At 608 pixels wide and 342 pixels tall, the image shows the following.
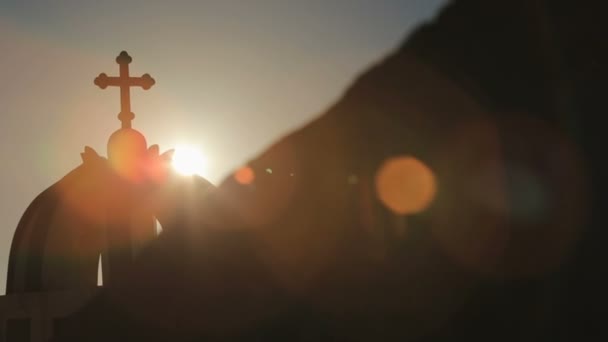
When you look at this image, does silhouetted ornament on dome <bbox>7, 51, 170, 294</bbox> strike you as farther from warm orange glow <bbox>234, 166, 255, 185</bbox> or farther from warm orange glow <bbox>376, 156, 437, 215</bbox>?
warm orange glow <bbox>376, 156, 437, 215</bbox>

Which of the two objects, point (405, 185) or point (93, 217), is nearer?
point (405, 185)

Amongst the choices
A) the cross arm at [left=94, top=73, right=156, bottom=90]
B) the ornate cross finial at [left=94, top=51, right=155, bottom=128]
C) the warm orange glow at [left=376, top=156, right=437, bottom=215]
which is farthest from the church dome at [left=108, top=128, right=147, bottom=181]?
the warm orange glow at [left=376, top=156, right=437, bottom=215]

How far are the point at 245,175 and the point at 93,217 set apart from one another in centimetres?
895

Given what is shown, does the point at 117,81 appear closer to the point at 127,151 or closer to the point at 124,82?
the point at 124,82

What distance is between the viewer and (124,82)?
490 inches

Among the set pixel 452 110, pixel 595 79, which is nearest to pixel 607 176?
pixel 595 79

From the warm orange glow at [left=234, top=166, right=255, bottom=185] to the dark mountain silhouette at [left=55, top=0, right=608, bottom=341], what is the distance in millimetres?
173

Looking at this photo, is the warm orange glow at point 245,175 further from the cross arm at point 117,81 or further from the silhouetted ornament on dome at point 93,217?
the cross arm at point 117,81

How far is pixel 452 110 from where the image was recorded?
2.88 metres

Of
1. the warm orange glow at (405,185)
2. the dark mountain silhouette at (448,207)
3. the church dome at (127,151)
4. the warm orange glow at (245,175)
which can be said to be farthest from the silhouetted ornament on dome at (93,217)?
the warm orange glow at (405,185)

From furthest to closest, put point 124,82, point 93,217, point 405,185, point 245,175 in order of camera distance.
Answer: point 124,82, point 93,217, point 245,175, point 405,185

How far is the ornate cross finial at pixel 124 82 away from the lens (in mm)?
12258

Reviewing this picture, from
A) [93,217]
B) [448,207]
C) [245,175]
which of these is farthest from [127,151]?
[448,207]

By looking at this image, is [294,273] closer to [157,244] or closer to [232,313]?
[232,313]
